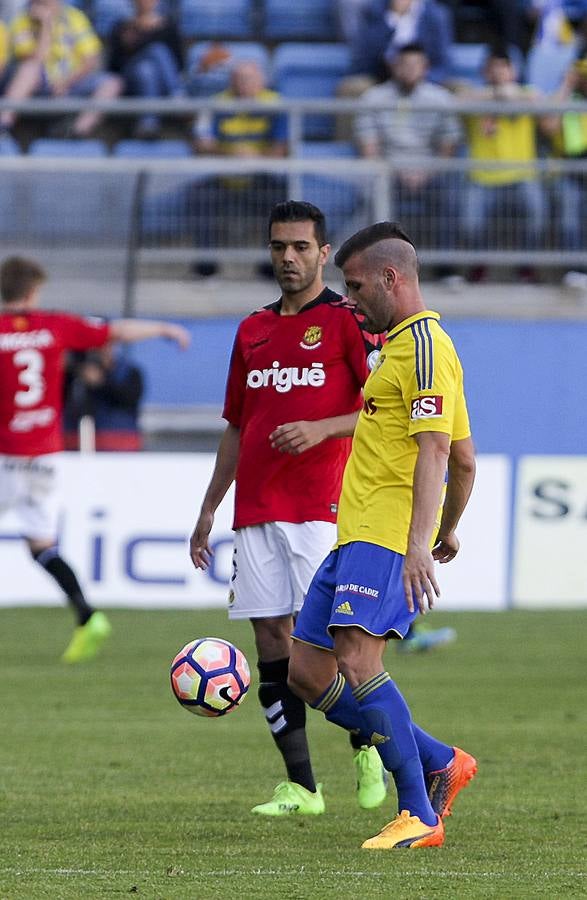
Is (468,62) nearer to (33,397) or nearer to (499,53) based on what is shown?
(499,53)

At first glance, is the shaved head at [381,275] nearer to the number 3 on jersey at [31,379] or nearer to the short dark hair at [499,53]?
the number 3 on jersey at [31,379]

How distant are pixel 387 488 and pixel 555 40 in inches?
571

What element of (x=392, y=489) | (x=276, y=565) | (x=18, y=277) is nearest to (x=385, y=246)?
(x=392, y=489)

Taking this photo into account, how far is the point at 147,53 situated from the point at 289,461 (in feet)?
42.2

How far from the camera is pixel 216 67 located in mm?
19312

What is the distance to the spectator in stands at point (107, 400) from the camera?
645 inches

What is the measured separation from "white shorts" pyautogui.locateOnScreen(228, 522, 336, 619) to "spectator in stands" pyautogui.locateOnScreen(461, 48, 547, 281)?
10730mm

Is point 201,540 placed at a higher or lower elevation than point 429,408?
lower

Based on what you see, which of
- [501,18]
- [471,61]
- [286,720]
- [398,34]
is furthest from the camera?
[471,61]

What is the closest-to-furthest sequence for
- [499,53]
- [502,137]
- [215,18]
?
1. [502,137]
2. [499,53]
3. [215,18]

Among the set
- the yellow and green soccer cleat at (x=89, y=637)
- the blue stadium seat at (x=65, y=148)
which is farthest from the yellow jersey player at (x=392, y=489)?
the blue stadium seat at (x=65, y=148)

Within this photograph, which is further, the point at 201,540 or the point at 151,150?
the point at 151,150

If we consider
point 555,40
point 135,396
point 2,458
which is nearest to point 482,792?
point 2,458

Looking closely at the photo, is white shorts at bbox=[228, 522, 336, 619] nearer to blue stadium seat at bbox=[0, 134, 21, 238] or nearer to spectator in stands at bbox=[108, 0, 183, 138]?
blue stadium seat at bbox=[0, 134, 21, 238]
